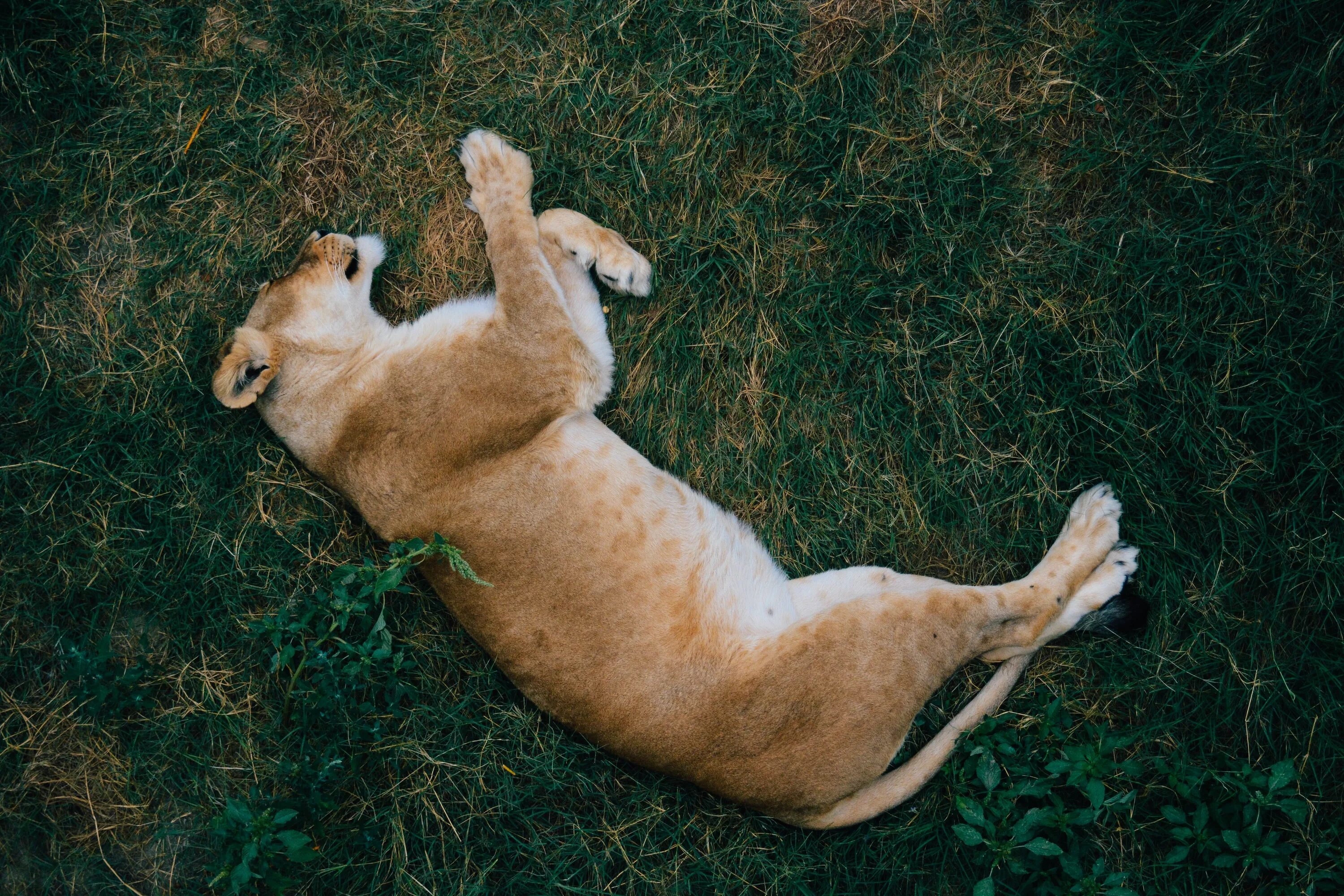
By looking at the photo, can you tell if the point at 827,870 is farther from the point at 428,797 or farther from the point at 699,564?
the point at 428,797

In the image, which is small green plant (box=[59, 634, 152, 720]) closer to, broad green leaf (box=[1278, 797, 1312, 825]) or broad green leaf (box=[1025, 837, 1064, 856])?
broad green leaf (box=[1025, 837, 1064, 856])

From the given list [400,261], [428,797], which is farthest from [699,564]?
[400,261]

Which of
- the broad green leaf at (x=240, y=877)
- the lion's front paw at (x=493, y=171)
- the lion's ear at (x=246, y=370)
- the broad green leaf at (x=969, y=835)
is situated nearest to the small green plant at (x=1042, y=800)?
the broad green leaf at (x=969, y=835)

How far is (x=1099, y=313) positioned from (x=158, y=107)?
4.38m

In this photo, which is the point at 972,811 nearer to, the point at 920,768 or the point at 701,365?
the point at 920,768

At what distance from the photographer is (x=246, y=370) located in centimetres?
329

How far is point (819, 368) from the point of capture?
3.83 m

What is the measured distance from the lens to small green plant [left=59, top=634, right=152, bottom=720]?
3.66 metres

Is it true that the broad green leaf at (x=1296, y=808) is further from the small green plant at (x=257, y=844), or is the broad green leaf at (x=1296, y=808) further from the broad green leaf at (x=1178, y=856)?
the small green plant at (x=257, y=844)

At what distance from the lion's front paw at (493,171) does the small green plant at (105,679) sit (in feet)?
8.41

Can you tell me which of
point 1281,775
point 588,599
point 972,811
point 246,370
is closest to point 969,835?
point 972,811

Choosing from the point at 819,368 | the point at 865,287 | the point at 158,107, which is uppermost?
the point at 158,107

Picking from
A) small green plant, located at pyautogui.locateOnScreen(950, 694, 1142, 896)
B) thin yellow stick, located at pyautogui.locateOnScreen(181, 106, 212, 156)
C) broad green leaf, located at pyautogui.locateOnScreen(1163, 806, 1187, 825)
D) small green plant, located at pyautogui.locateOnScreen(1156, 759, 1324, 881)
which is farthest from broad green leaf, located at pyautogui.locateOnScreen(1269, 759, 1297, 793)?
thin yellow stick, located at pyautogui.locateOnScreen(181, 106, 212, 156)

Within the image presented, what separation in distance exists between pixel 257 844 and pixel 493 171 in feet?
9.66
